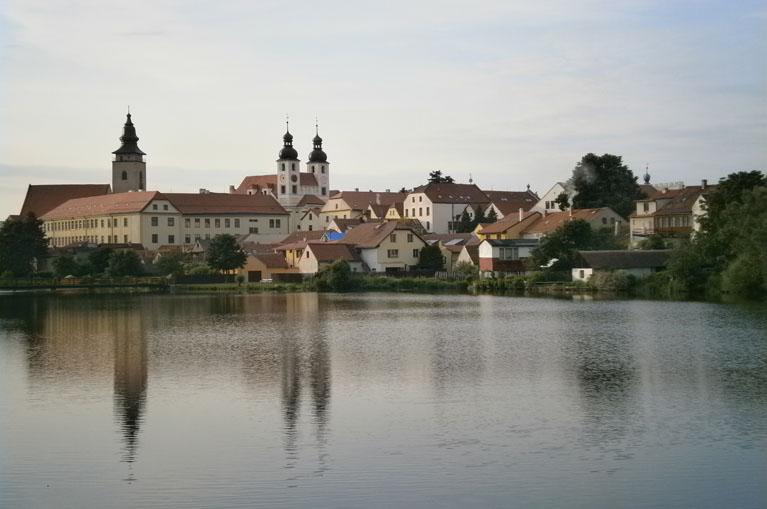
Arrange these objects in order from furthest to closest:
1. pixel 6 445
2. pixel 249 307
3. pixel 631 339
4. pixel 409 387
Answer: pixel 249 307, pixel 631 339, pixel 409 387, pixel 6 445

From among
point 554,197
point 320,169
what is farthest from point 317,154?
point 554,197

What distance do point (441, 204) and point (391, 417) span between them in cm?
7659

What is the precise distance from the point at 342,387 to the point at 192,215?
7694cm

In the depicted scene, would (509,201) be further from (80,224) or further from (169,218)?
(80,224)

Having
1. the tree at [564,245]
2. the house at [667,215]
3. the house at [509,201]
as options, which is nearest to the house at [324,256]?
the tree at [564,245]

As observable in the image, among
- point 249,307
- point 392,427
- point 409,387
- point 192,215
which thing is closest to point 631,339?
point 409,387

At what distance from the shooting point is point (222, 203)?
9631 centimetres

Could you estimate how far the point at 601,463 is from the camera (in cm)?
1275

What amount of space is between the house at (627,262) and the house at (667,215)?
7.19m

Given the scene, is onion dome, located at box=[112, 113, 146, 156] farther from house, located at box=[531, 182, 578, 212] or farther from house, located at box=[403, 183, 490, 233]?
house, located at box=[531, 182, 578, 212]

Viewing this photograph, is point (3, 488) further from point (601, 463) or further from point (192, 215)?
point (192, 215)

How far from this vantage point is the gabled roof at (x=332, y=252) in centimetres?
6638

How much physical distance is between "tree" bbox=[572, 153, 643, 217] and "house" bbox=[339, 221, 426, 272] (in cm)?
1207

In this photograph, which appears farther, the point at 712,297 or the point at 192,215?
the point at 192,215
